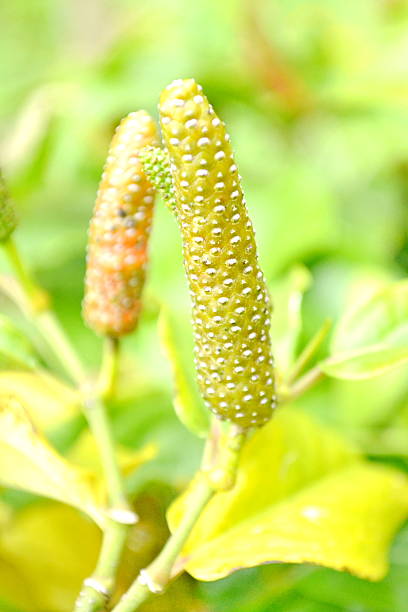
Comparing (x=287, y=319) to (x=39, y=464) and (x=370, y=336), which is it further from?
(x=39, y=464)

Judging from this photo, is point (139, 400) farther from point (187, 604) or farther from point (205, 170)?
point (205, 170)

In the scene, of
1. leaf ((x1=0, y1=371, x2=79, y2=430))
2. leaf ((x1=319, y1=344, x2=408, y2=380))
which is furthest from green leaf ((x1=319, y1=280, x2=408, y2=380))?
leaf ((x1=0, y1=371, x2=79, y2=430))

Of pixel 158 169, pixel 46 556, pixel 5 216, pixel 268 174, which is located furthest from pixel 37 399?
pixel 268 174

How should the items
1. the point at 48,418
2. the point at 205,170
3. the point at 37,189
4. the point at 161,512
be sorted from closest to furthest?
the point at 205,170 → the point at 161,512 → the point at 48,418 → the point at 37,189

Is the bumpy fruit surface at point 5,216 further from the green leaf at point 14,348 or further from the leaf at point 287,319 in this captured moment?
the leaf at point 287,319

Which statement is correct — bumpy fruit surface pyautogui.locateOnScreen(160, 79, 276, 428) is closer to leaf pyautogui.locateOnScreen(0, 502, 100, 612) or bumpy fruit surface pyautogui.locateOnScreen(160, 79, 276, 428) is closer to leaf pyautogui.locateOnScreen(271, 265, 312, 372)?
leaf pyautogui.locateOnScreen(271, 265, 312, 372)

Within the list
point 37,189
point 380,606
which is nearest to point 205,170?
point 380,606

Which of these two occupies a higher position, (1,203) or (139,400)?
(1,203)
